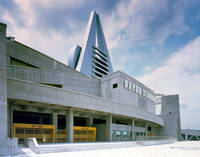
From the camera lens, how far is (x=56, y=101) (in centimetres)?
2450

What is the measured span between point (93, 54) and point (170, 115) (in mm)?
41568

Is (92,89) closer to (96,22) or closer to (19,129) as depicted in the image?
(19,129)

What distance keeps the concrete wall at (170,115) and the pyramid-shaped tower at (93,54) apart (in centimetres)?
3317

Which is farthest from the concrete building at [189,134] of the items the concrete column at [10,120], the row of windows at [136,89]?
the concrete column at [10,120]

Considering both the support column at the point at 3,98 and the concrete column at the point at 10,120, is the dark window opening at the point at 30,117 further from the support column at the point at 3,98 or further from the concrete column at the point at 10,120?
the support column at the point at 3,98

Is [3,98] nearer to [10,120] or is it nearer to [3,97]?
[3,97]

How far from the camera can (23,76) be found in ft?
100

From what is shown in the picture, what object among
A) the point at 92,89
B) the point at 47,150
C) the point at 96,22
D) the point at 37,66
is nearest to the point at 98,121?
the point at 92,89

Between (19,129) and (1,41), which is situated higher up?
(1,41)

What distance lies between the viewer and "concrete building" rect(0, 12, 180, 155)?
21.1 m

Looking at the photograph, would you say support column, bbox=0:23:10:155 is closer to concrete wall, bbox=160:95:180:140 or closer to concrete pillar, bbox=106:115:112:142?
concrete pillar, bbox=106:115:112:142

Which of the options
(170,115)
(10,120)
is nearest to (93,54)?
(170,115)

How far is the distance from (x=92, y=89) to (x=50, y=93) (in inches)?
775

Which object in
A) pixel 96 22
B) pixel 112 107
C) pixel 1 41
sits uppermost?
pixel 96 22
